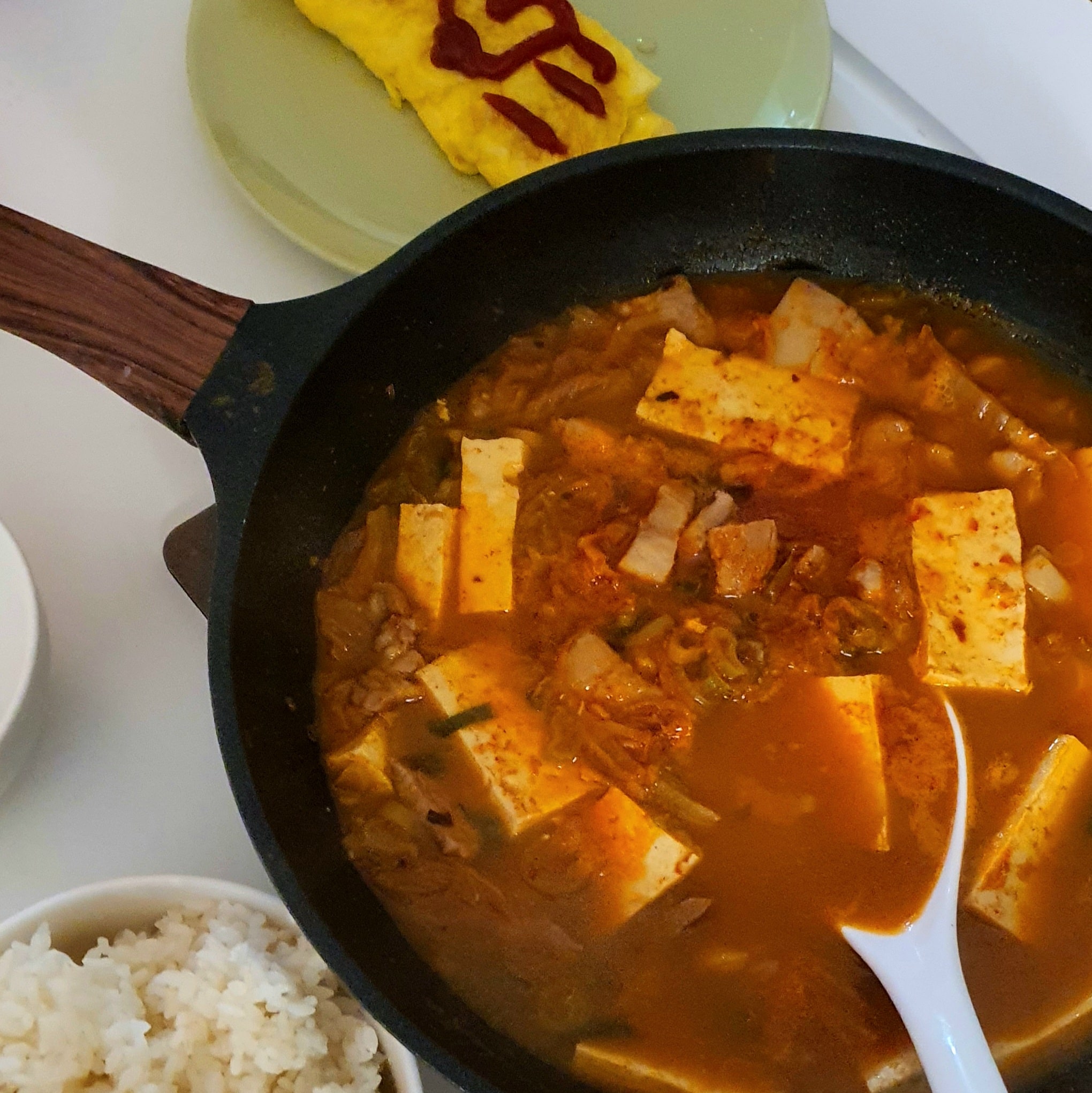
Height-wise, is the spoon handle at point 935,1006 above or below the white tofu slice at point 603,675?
above

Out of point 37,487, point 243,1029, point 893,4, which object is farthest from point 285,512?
point 893,4

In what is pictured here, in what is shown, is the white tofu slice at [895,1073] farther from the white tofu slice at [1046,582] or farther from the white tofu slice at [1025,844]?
the white tofu slice at [1046,582]

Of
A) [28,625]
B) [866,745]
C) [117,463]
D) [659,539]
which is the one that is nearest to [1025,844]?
[866,745]

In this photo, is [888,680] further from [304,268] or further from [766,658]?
[304,268]

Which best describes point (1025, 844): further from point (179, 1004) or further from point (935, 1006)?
point (179, 1004)

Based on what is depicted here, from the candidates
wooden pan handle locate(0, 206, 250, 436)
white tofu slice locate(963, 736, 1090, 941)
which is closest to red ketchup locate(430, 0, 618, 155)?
wooden pan handle locate(0, 206, 250, 436)

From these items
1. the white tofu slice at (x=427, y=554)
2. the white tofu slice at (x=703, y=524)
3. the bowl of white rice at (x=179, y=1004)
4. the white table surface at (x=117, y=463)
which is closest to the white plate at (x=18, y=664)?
the white table surface at (x=117, y=463)
